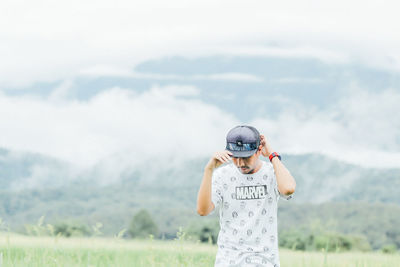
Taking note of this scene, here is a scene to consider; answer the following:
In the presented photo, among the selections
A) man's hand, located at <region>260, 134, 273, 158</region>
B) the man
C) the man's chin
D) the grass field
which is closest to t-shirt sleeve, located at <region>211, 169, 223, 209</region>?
the man

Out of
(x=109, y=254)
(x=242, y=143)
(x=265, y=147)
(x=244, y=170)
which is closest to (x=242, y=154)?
(x=242, y=143)

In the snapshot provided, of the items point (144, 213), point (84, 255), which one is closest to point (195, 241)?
point (84, 255)

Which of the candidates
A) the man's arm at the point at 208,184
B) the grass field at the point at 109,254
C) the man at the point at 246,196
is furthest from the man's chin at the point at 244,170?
the grass field at the point at 109,254

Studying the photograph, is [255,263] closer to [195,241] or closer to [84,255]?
[195,241]

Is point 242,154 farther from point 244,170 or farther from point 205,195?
point 205,195

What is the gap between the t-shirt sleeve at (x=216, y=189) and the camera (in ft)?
21.5

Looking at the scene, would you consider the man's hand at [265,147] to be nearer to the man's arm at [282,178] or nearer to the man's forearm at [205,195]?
the man's arm at [282,178]

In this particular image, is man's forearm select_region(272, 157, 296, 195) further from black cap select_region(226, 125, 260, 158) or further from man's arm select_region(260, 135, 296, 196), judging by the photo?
black cap select_region(226, 125, 260, 158)

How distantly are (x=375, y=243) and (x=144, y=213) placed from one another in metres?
21.1

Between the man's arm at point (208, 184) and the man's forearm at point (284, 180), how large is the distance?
620 millimetres

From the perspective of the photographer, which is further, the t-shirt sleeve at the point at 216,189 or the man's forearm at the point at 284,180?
the t-shirt sleeve at the point at 216,189

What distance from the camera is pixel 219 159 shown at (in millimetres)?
6188

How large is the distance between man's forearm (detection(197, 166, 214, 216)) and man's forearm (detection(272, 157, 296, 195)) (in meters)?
0.73

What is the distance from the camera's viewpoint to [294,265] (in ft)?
41.7
